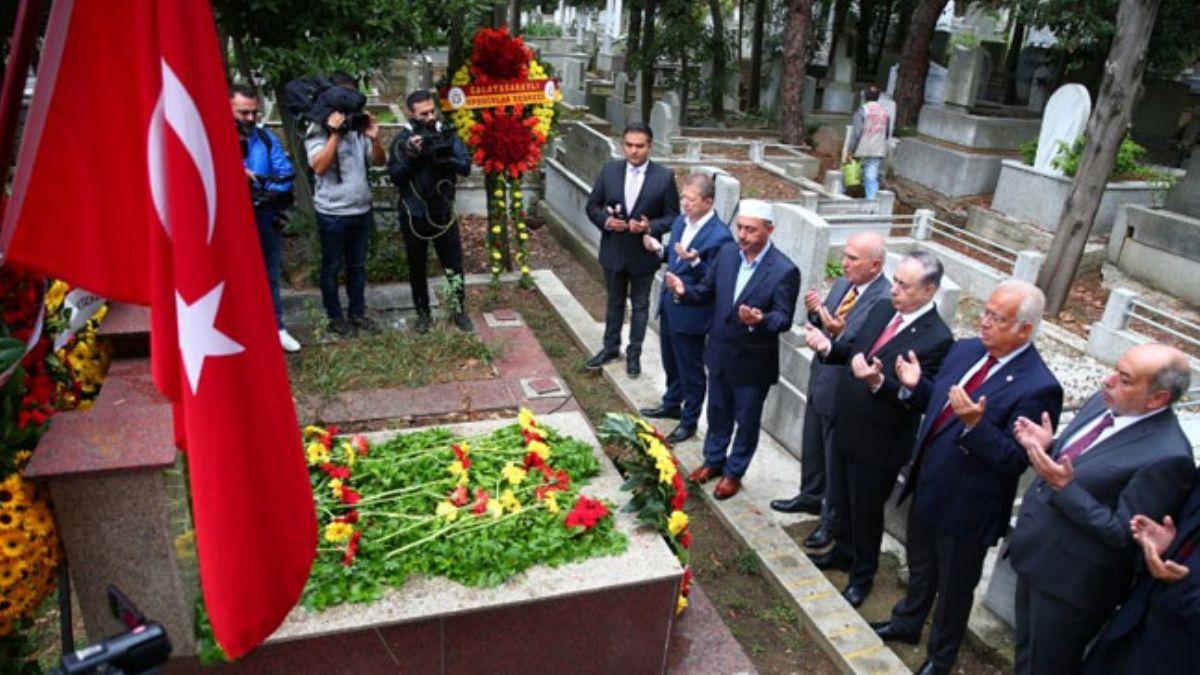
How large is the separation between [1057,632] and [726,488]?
6.88ft

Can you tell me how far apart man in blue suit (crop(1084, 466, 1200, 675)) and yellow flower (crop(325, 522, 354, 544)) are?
9.68 ft

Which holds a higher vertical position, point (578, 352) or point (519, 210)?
point (519, 210)

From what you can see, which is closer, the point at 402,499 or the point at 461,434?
the point at 402,499

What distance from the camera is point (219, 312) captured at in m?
1.69

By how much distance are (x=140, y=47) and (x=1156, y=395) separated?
3.17 meters

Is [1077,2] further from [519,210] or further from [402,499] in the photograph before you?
[402,499]

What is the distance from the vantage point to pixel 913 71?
15766 millimetres

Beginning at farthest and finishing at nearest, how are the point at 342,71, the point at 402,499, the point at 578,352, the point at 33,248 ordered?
the point at 578,352, the point at 342,71, the point at 402,499, the point at 33,248

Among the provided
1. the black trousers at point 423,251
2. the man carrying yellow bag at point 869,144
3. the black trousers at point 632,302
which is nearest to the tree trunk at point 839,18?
the man carrying yellow bag at point 869,144

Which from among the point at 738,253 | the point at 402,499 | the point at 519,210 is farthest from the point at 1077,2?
the point at 402,499

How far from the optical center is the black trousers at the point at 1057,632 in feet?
10.2

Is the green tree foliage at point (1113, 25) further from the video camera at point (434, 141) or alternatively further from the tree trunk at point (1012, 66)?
the video camera at point (434, 141)

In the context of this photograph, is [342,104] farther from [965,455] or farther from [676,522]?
[965,455]

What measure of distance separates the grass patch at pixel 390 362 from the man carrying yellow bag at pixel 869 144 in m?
6.66
